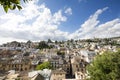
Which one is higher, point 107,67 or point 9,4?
point 9,4

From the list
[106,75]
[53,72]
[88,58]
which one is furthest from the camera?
[88,58]

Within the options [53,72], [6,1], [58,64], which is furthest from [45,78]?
[6,1]

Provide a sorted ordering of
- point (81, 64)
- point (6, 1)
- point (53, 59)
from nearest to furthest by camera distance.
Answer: point (6, 1)
point (81, 64)
point (53, 59)

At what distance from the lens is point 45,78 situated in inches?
1984

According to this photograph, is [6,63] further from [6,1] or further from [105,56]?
[6,1]

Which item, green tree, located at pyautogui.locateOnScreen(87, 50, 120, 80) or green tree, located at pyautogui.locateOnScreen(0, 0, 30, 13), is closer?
green tree, located at pyautogui.locateOnScreen(0, 0, 30, 13)

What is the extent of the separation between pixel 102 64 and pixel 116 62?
1529 millimetres

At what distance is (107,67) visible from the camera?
2266 centimetres

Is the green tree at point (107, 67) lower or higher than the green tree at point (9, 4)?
lower

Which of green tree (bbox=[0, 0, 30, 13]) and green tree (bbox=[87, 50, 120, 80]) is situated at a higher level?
green tree (bbox=[0, 0, 30, 13])

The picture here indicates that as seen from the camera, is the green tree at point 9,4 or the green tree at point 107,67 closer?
the green tree at point 9,4

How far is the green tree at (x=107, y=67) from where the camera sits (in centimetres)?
2178

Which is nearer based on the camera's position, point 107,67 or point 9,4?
point 9,4

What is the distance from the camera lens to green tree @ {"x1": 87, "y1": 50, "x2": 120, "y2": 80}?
2178cm
